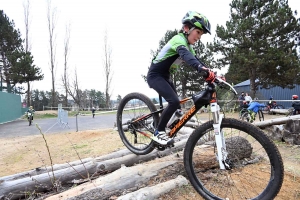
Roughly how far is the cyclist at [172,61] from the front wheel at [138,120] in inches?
14.1

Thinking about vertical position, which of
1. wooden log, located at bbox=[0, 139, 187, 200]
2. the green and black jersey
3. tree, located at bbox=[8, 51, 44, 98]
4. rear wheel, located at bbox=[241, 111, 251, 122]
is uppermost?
tree, located at bbox=[8, 51, 44, 98]

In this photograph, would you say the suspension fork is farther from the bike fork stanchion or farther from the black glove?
the black glove

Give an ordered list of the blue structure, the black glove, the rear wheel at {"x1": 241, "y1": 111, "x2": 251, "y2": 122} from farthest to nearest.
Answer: the blue structure → the rear wheel at {"x1": 241, "y1": 111, "x2": 251, "y2": 122} → the black glove

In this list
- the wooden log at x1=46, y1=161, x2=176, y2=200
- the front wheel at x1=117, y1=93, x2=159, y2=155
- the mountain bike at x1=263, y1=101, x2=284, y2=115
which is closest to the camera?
the wooden log at x1=46, y1=161, x2=176, y2=200

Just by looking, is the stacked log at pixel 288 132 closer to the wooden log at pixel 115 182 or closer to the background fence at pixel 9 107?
the wooden log at pixel 115 182

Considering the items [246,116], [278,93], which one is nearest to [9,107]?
[246,116]

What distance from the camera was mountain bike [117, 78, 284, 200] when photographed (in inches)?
82.9

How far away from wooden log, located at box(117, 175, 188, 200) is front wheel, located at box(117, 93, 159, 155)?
670 mm

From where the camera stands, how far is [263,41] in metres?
18.5

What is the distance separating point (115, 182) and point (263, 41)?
19.4 m

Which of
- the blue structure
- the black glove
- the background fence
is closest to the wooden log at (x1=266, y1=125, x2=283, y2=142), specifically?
the black glove

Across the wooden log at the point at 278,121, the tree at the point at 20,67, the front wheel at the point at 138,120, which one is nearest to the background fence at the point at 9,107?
the tree at the point at 20,67

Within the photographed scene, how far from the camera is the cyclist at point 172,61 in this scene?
2.47 meters

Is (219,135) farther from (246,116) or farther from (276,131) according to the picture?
(246,116)
